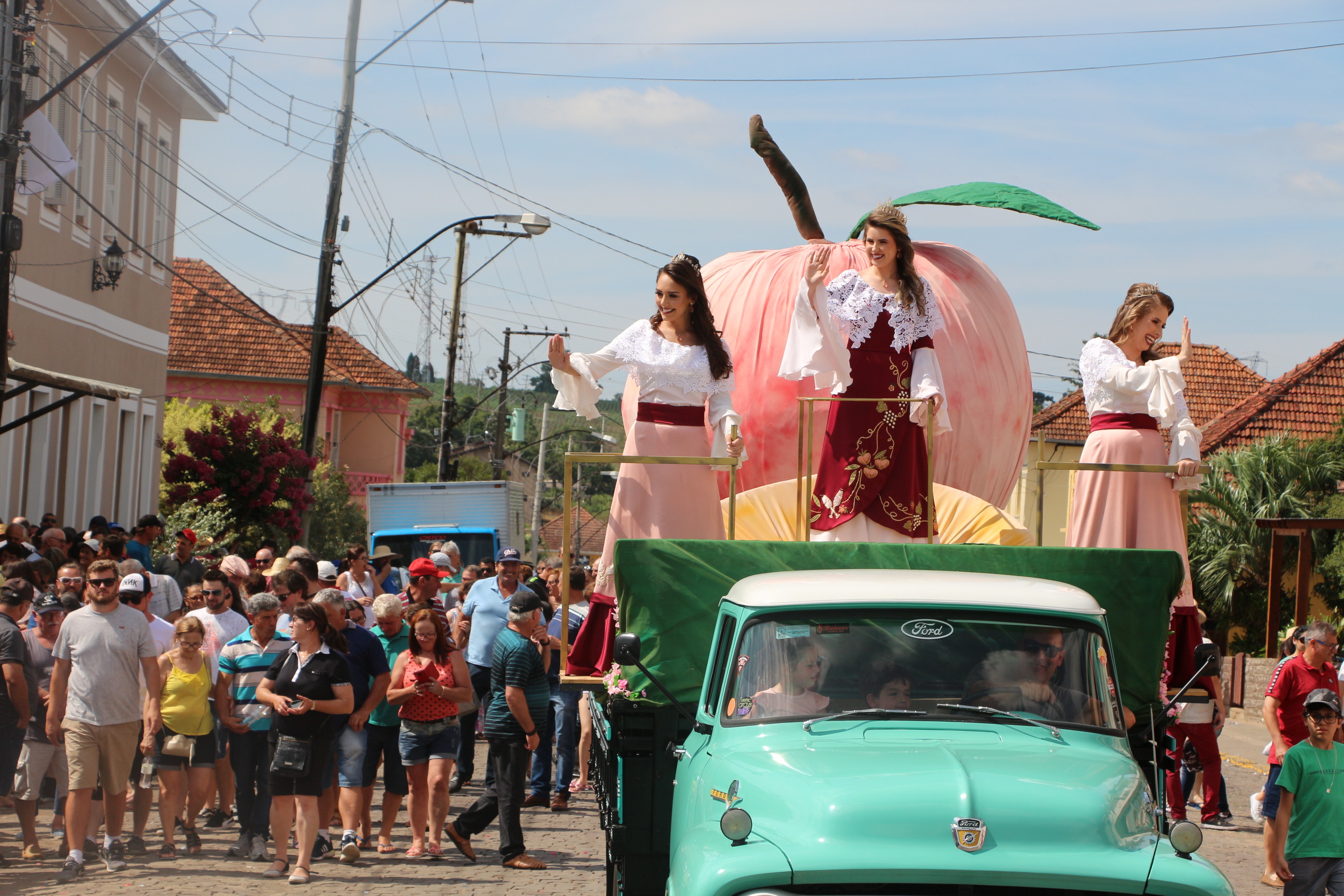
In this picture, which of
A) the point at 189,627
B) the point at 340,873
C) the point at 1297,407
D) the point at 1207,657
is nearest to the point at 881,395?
the point at 1207,657

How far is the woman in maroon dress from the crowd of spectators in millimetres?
2649

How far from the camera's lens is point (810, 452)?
7.46 metres

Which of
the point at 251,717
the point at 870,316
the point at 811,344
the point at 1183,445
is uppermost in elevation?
the point at 870,316

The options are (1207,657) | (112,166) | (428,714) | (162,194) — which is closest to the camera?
(1207,657)

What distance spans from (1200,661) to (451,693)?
5.19m

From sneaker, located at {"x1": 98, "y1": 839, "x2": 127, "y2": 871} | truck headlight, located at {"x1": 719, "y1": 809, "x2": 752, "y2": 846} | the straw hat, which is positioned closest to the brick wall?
the straw hat

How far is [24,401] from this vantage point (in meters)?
19.8

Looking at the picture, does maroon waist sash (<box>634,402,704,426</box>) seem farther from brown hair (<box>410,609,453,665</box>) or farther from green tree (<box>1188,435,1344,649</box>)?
green tree (<box>1188,435,1344,649</box>)

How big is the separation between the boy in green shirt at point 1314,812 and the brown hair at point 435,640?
16.8 feet

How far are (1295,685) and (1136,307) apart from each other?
2.81 m

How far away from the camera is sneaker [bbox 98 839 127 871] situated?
877 centimetres

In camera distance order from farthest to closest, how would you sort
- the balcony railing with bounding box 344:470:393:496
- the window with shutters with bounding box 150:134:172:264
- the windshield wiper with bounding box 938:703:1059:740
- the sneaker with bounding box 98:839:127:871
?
the balcony railing with bounding box 344:470:393:496, the window with shutters with bounding box 150:134:172:264, the sneaker with bounding box 98:839:127:871, the windshield wiper with bounding box 938:703:1059:740

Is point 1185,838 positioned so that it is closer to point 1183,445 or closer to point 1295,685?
point 1183,445

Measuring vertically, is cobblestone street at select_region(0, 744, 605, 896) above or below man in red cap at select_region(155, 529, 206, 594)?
below
